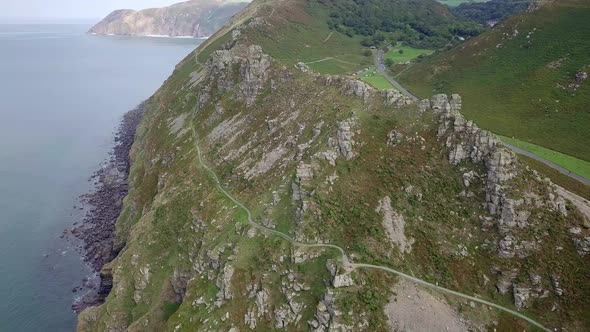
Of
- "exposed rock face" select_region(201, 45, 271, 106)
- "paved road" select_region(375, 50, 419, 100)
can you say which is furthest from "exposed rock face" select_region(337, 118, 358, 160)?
"paved road" select_region(375, 50, 419, 100)

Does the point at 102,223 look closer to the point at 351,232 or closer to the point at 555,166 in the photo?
the point at 351,232

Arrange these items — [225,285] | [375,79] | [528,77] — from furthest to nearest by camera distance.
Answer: [375,79] < [528,77] < [225,285]

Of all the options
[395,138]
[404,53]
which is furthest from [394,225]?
[404,53]

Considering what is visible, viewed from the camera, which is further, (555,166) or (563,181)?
(555,166)

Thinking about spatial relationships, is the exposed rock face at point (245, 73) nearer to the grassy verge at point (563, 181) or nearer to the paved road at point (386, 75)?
the paved road at point (386, 75)

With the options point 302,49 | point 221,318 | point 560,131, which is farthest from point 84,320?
point 302,49
